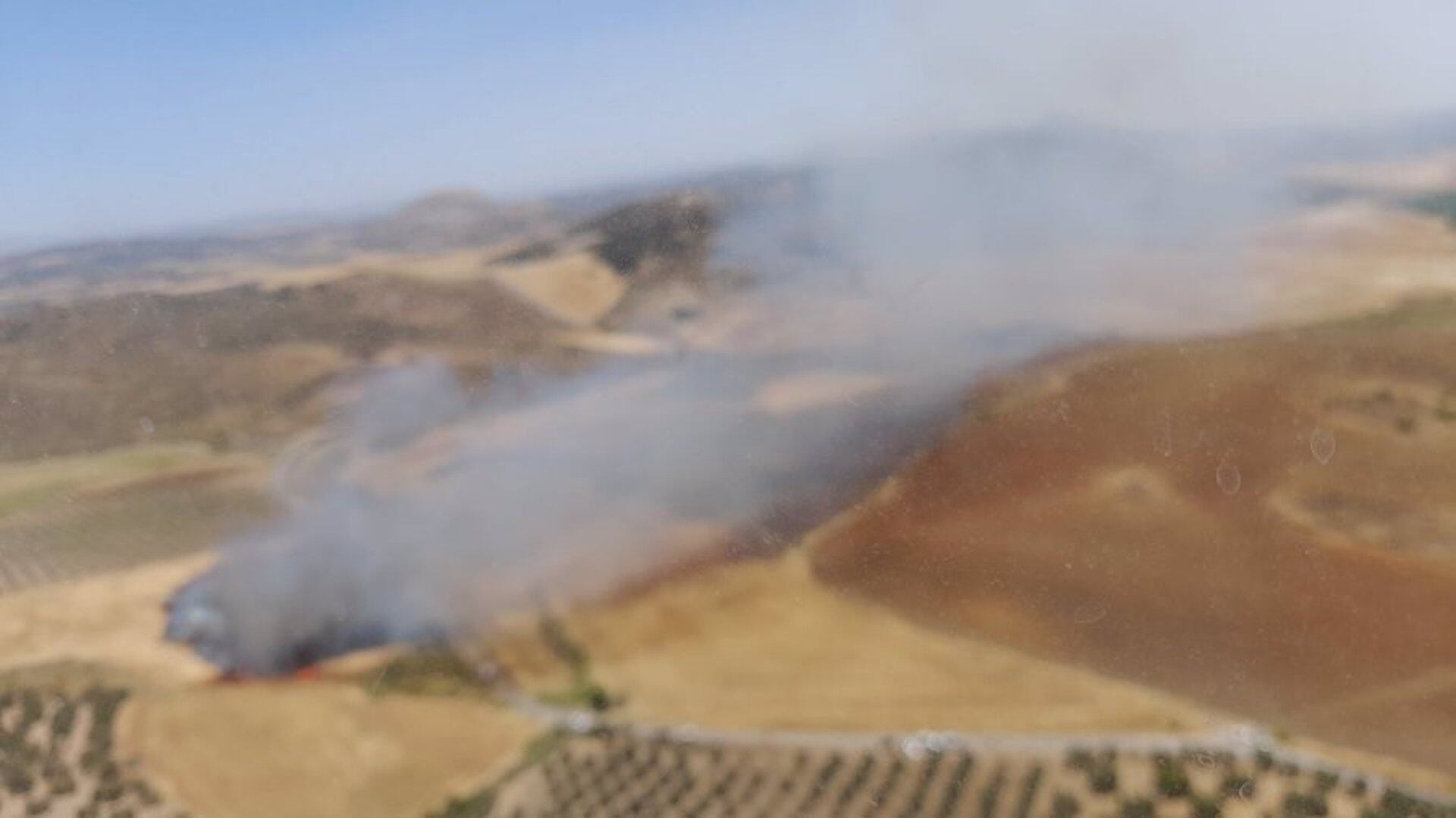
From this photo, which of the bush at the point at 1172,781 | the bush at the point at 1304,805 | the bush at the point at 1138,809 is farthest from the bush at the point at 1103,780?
the bush at the point at 1304,805

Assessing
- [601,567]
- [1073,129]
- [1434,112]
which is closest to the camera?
[601,567]

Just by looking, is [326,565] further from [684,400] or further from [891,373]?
[891,373]

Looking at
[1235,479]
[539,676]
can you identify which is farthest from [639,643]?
[1235,479]

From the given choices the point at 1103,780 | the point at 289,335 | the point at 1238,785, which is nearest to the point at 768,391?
the point at 1103,780

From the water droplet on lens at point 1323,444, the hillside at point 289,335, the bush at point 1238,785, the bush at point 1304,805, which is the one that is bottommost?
the bush at point 1304,805

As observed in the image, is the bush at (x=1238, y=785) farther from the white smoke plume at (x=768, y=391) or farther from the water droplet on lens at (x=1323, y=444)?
the white smoke plume at (x=768, y=391)

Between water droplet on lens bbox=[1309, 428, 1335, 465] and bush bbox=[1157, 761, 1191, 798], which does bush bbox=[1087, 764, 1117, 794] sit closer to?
bush bbox=[1157, 761, 1191, 798]

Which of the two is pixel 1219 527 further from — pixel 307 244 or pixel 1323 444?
pixel 307 244

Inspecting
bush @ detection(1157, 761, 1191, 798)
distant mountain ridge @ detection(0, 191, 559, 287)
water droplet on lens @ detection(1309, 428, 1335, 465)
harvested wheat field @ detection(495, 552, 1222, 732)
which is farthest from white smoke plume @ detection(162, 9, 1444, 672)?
distant mountain ridge @ detection(0, 191, 559, 287)
